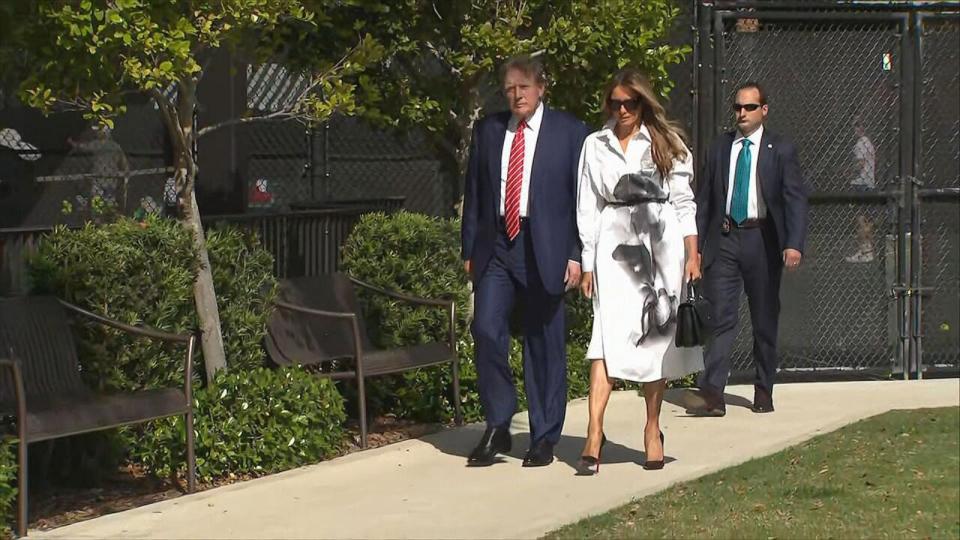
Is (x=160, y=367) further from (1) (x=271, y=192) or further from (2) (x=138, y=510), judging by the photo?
(1) (x=271, y=192)

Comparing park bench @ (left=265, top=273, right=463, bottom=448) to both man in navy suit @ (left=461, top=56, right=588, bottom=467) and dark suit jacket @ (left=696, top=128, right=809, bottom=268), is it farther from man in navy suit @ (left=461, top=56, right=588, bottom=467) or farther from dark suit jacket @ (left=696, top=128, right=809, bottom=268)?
dark suit jacket @ (left=696, top=128, right=809, bottom=268)

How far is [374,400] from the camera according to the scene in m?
10.8

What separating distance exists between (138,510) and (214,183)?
5.54 metres

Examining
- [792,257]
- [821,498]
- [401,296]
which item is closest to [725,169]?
[792,257]

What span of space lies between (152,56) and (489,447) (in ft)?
7.97

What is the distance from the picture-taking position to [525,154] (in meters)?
8.95

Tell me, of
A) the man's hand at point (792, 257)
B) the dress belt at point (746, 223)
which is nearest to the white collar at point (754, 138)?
the dress belt at point (746, 223)

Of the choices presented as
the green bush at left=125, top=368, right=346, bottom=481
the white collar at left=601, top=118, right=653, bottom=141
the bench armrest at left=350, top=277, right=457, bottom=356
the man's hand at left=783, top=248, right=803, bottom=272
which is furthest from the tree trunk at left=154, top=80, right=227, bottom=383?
the man's hand at left=783, top=248, right=803, bottom=272

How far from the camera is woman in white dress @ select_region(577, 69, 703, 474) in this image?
28.5 ft

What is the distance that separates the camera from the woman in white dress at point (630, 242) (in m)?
8.70

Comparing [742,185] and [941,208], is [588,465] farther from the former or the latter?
[941,208]

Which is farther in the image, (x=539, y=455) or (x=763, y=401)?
(x=763, y=401)

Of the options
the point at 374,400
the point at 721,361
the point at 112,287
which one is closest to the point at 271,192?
the point at 374,400

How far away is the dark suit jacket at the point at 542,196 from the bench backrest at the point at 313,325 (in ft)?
4.43
